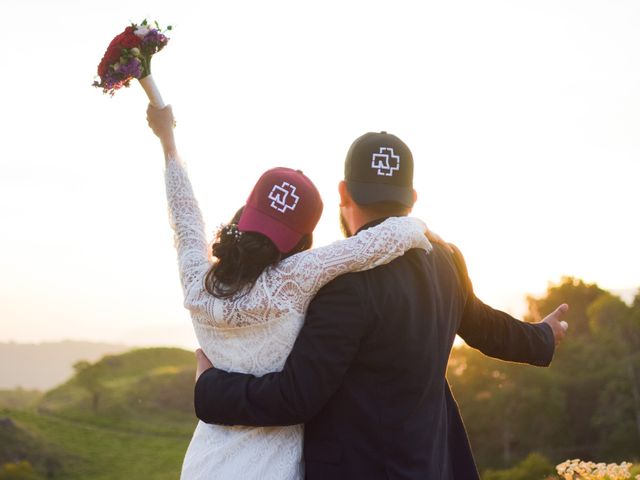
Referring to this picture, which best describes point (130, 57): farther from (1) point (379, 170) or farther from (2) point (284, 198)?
(1) point (379, 170)

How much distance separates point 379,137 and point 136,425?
37.1 feet

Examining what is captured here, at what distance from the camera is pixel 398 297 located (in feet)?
8.80

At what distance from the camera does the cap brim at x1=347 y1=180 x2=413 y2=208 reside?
2.93 meters

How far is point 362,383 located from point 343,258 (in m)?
0.45

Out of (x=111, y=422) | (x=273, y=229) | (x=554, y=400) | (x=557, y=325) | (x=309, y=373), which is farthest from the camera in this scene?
(x=554, y=400)

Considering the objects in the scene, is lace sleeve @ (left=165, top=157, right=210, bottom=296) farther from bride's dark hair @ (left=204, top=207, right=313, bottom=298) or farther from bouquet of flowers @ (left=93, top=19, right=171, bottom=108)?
bouquet of flowers @ (left=93, top=19, right=171, bottom=108)

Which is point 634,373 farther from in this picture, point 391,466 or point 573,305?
point 391,466

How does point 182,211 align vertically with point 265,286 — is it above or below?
above

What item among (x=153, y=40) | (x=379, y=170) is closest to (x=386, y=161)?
(x=379, y=170)

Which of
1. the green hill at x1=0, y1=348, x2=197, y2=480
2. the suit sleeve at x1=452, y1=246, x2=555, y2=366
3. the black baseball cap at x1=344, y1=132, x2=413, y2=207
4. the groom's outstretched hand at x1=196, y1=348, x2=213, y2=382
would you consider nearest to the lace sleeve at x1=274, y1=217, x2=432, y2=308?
the black baseball cap at x1=344, y1=132, x2=413, y2=207

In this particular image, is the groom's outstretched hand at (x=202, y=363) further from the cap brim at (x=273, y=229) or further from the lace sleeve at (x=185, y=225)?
the cap brim at (x=273, y=229)

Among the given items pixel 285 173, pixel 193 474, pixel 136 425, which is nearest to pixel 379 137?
pixel 285 173

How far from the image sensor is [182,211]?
3.04m

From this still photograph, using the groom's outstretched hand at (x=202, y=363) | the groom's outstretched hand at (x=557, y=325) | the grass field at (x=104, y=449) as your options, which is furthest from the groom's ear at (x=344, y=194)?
the grass field at (x=104, y=449)
